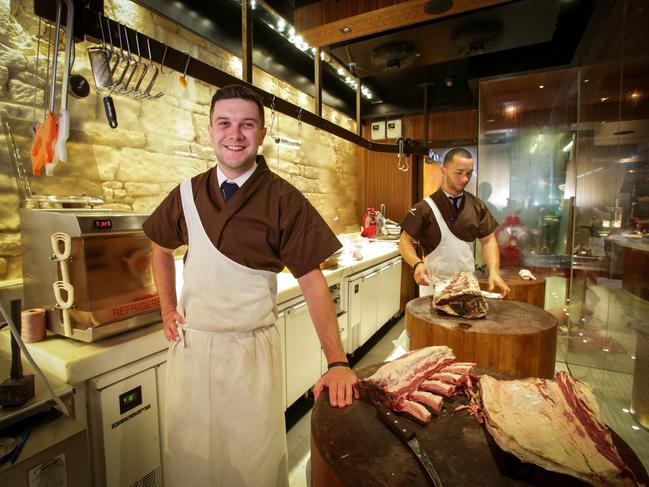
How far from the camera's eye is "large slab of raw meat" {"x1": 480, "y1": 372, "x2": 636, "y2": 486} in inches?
33.3

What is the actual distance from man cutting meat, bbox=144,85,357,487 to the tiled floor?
596 millimetres

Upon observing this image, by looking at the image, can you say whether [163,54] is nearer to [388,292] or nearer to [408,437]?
[408,437]

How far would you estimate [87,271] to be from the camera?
143 centimetres

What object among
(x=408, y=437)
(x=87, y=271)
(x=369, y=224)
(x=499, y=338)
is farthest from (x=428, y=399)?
(x=369, y=224)

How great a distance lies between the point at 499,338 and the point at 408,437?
1.05 m

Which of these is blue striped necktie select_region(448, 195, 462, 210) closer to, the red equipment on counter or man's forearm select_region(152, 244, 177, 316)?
man's forearm select_region(152, 244, 177, 316)

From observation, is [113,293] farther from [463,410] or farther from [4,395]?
[463,410]

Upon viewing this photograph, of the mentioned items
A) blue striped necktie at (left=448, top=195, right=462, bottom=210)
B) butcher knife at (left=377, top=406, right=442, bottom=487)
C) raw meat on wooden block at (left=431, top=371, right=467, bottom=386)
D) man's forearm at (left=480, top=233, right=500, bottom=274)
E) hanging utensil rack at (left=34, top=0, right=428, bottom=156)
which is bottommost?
butcher knife at (left=377, top=406, right=442, bottom=487)

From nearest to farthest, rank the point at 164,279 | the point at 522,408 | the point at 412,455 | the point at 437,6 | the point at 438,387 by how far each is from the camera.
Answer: the point at 412,455, the point at 522,408, the point at 438,387, the point at 164,279, the point at 437,6

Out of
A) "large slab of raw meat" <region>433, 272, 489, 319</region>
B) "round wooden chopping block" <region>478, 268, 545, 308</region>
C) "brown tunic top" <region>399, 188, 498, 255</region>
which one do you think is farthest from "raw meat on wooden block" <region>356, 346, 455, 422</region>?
"round wooden chopping block" <region>478, 268, 545, 308</region>

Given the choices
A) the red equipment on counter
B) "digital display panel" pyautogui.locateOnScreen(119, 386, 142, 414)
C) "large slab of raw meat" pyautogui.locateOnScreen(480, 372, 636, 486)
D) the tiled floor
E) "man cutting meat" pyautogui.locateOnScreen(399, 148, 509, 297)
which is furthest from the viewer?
the red equipment on counter

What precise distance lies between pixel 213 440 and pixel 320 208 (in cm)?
366

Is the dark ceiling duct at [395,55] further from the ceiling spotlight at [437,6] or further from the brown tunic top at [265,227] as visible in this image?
the brown tunic top at [265,227]

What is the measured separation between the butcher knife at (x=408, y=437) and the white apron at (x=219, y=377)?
0.54 metres
